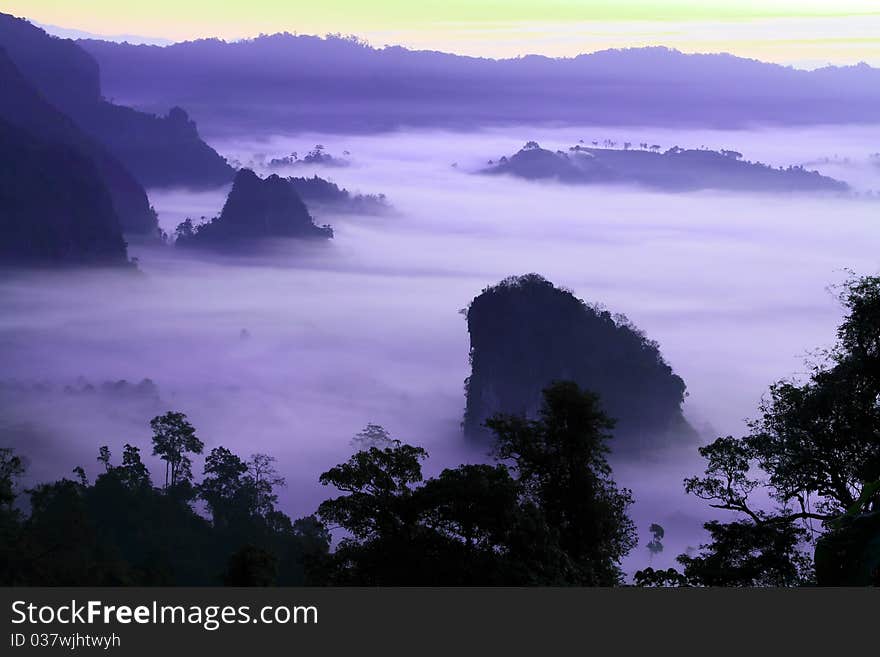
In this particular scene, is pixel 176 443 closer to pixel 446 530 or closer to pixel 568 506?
pixel 568 506

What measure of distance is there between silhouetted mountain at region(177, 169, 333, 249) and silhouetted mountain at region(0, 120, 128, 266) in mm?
25852

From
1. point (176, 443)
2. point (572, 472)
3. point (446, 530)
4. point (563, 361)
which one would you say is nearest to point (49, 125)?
point (563, 361)

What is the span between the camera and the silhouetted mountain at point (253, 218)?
175750 millimetres

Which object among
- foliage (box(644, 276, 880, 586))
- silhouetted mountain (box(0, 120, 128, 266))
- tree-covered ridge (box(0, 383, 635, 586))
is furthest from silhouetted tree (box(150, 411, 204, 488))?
silhouetted mountain (box(0, 120, 128, 266))

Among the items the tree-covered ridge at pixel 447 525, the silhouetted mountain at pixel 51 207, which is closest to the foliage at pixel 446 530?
the tree-covered ridge at pixel 447 525

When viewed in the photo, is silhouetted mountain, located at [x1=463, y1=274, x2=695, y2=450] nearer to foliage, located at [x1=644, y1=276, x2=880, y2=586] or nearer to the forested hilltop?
the forested hilltop

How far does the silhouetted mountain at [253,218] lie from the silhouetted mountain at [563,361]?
92939mm

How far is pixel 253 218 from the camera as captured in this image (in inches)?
7205

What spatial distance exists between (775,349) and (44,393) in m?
105

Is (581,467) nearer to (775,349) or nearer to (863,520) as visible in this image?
(863,520)

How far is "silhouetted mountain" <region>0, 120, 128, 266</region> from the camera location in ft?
476

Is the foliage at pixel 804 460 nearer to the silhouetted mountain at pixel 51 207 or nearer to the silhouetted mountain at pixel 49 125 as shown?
the silhouetted mountain at pixel 51 207

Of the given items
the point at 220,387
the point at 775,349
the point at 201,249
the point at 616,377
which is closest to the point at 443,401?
the point at 220,387

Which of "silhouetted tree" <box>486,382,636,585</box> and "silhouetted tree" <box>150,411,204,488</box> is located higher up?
"silhouetted tree" <box>150,411,204,488</box>
